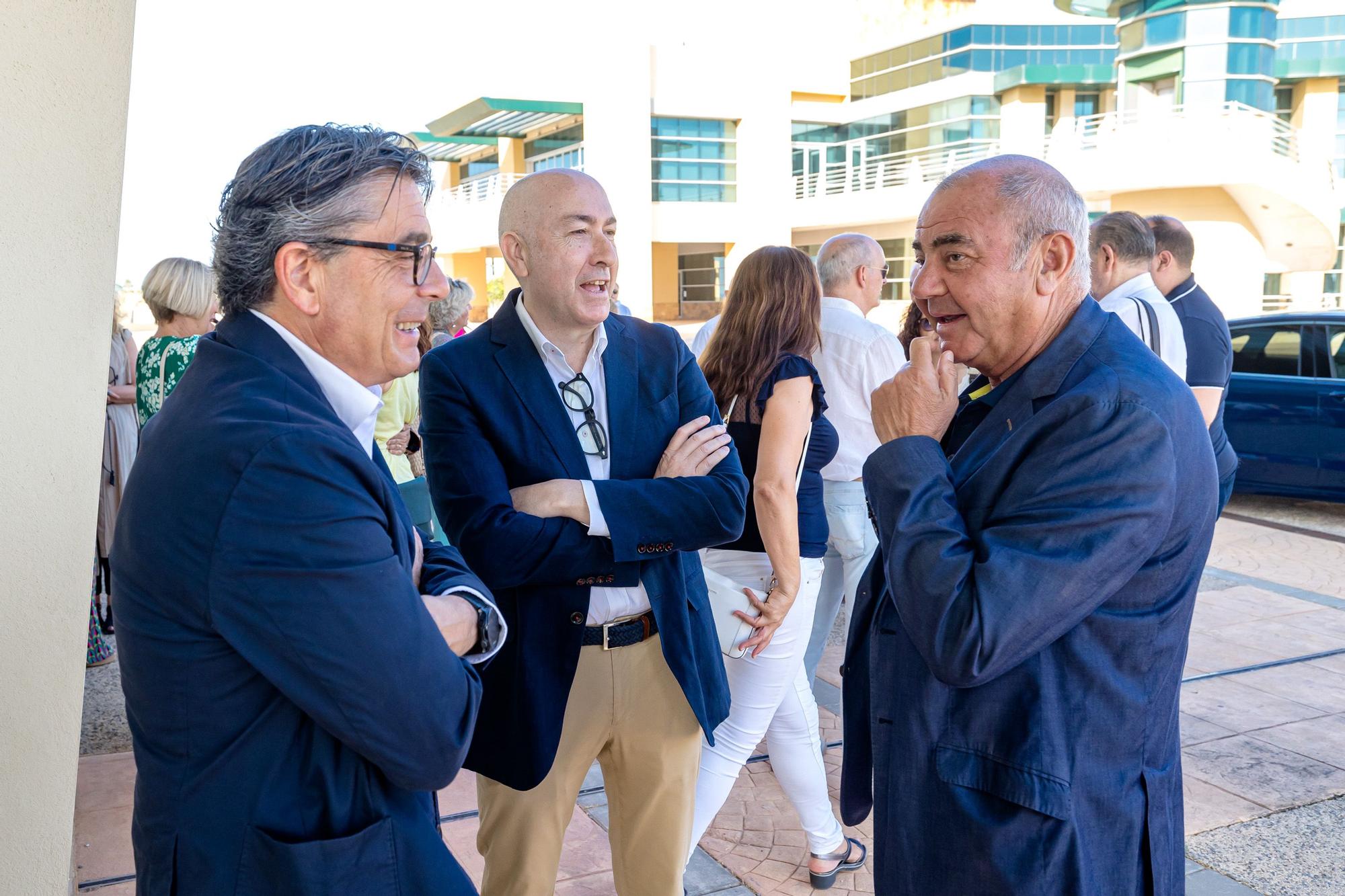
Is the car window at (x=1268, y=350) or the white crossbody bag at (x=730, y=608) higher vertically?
the car window at (x=1268, y=350)

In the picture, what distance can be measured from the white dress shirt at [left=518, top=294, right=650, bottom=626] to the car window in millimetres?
9174

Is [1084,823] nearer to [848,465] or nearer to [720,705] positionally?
[720,705]

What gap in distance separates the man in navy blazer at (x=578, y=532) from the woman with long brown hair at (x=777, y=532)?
518 mm

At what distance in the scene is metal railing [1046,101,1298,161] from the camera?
27438 millimetres

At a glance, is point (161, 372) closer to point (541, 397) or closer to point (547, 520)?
point (541, 397)

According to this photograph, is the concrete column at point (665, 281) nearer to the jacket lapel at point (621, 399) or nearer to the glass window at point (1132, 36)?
the glass window at point (1132, 36)

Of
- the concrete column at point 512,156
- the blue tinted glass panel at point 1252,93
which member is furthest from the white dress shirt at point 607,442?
the concrete column at point 512,156

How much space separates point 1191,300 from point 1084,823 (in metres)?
4.63

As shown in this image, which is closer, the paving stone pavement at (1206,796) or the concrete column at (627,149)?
the paving stone pavement at (1206,796)

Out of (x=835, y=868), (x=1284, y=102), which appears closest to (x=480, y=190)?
(x=1284, y=102)

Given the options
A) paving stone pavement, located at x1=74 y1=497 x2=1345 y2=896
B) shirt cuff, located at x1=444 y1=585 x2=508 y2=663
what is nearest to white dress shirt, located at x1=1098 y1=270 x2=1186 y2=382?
paving stone pavement, located at x1=74 y1=497 x2=1345 y2=896

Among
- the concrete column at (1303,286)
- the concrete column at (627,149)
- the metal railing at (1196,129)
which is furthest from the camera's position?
the concrete column at (627,149)

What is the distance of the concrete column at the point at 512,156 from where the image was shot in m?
45.7

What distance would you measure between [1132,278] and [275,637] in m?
4.77
